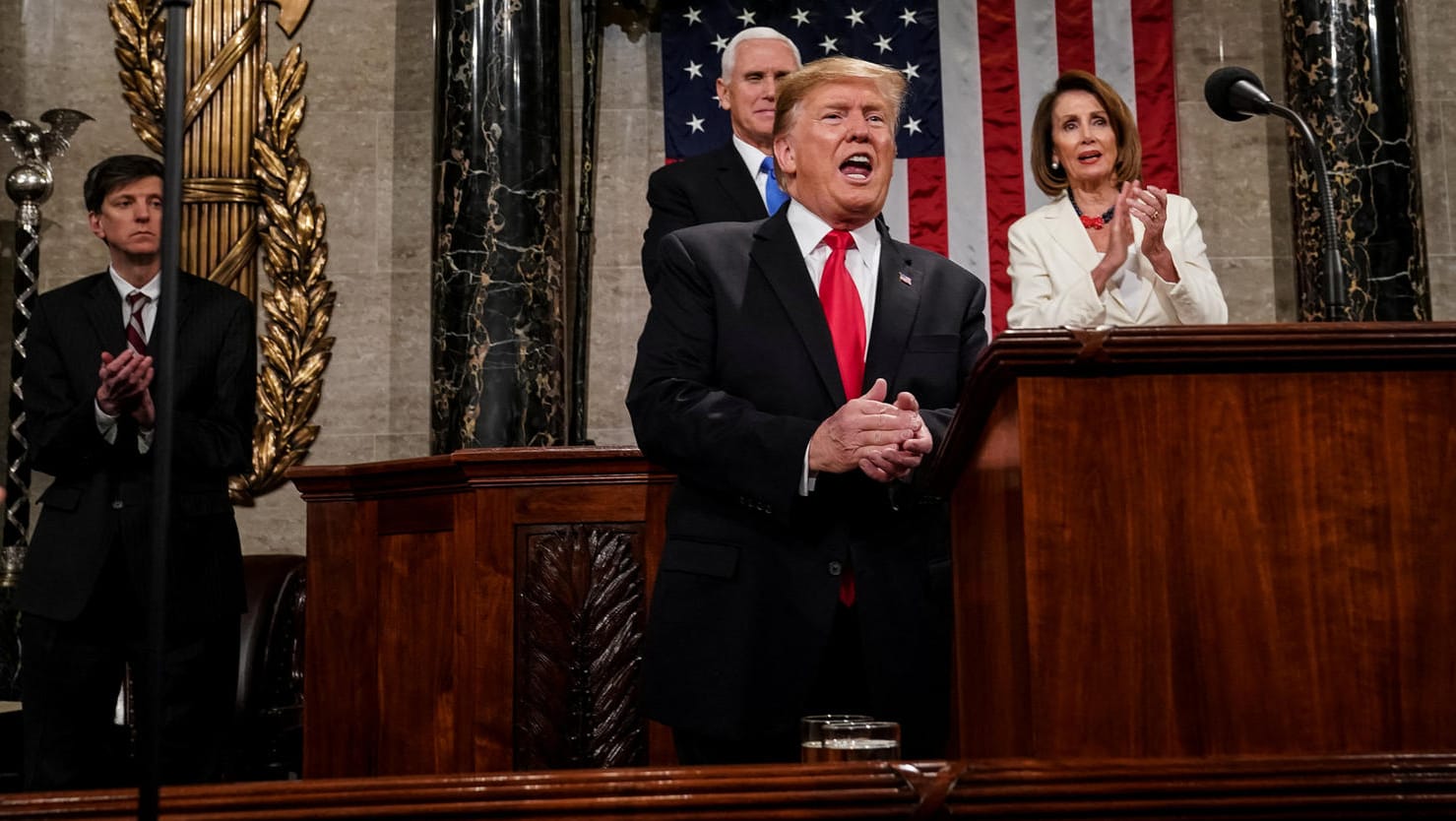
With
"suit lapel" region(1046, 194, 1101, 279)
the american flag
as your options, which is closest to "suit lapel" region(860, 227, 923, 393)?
"suit lapel" region(1046, 194, 1101, 279)

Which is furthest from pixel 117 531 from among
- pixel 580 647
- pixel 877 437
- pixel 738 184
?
pixel 877 437

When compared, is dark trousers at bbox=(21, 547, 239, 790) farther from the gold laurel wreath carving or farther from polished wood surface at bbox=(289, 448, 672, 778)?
the gold laurel wreath carving

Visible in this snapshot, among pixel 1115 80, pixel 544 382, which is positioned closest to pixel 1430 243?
pixel 1115 80

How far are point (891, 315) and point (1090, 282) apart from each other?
1.33 meters

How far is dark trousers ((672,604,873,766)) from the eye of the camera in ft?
8.21

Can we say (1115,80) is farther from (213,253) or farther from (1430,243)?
(213,253)

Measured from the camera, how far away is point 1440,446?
5.26 ft

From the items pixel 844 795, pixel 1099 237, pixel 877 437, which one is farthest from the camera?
pixel 1099 237

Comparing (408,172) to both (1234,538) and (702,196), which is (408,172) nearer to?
(702,196)

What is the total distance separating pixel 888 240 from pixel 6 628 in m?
4.29

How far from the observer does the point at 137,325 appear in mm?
4117

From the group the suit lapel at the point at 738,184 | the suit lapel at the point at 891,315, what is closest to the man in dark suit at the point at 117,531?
the suit lapel at the point at 738,184

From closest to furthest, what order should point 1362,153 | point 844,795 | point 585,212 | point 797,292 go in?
point 844,795 → point 797,292 → point 1362,153 → point 585,212

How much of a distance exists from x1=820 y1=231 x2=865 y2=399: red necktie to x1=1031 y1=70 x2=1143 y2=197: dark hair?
1.60 meters
